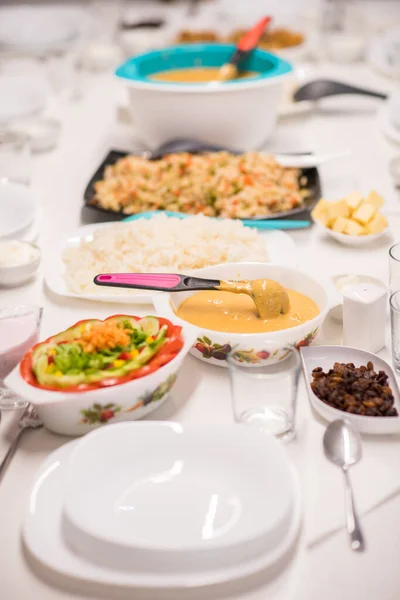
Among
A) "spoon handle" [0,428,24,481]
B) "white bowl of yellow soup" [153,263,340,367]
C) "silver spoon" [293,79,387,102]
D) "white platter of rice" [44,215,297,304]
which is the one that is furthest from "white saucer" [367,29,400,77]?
"spoon handle" [0,428,24,481]

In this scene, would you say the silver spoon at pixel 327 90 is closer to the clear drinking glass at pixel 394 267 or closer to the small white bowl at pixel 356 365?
the clear drinking glass at pixel 394 267

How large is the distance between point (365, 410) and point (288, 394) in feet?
0.39

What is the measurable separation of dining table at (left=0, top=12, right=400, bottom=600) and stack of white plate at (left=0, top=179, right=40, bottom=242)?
0.17 feet

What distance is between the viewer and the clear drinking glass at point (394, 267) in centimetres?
146

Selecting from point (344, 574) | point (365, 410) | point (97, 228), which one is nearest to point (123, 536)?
point (344, 574)

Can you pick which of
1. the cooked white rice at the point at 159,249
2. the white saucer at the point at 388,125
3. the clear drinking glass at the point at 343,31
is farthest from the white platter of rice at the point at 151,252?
the clear drinking glass at the point at 343,31

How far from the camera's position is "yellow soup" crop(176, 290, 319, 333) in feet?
4.16

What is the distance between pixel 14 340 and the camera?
1.20 m

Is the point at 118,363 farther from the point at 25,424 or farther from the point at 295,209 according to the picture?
the point at 295,209

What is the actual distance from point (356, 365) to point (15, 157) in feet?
4.13

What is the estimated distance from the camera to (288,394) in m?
1.10

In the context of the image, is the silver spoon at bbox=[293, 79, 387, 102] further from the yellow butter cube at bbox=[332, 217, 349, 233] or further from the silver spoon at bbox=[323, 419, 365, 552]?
the silver spoon at bbox=[323, 419, 365, 552]

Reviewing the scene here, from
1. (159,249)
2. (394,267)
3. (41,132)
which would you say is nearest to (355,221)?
(394,267)

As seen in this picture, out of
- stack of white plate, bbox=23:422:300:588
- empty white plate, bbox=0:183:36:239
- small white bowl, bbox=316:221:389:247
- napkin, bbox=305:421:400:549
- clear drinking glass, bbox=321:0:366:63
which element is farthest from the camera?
clear drinking glass, bbox=321:0:366:63
